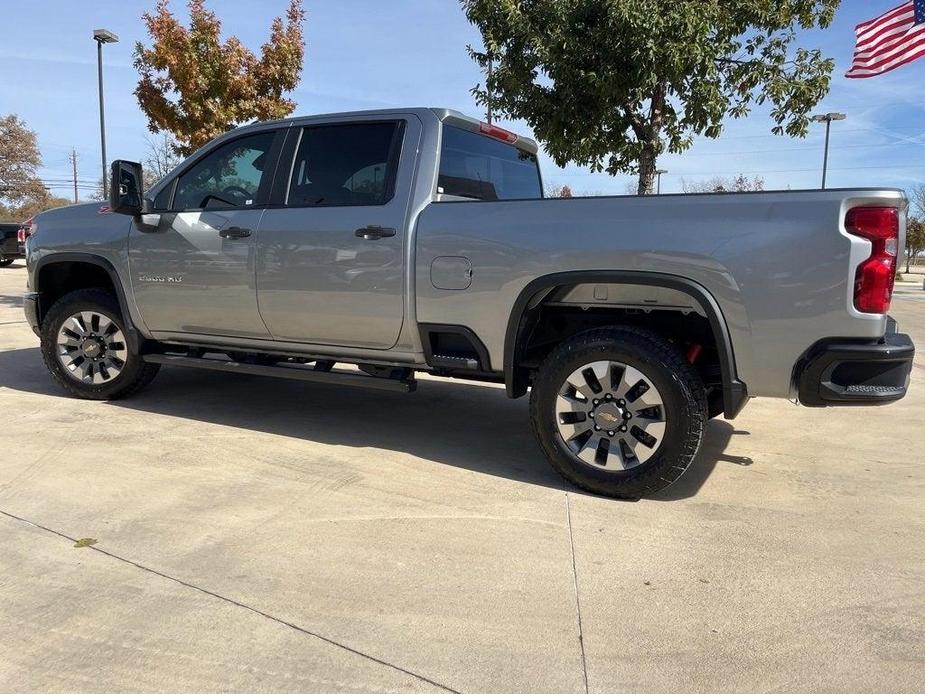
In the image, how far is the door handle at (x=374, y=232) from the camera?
13.7 ft

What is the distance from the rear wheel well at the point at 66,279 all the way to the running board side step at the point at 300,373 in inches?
34.9

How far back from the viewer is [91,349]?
18.1ft

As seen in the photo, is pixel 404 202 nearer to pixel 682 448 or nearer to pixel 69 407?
pixel 682 448

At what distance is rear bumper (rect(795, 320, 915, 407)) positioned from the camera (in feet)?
10.6

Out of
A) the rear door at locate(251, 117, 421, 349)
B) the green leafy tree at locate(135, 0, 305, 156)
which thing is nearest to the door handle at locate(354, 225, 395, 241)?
the rear door at locate(251, 117, 421, 349)

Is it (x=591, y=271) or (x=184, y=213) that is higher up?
(x=184, y=213)

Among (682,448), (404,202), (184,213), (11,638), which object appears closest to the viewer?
(11,638)

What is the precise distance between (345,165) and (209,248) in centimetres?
108

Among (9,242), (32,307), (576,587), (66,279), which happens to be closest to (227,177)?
(66,279)

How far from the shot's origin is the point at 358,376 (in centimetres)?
445

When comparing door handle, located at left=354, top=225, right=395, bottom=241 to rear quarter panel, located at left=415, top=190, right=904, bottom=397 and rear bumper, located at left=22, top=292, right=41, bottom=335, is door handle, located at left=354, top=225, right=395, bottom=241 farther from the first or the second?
rear bumper, located at left=22, top=292, right=41, bottom=335

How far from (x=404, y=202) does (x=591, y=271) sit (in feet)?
4.02

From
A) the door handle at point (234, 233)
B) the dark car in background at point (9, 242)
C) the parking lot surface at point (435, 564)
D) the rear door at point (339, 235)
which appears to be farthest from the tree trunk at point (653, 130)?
the dark car in background at point (9, 242)

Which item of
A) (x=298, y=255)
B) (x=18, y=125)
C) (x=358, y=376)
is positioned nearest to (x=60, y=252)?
(x=298, y=255)
